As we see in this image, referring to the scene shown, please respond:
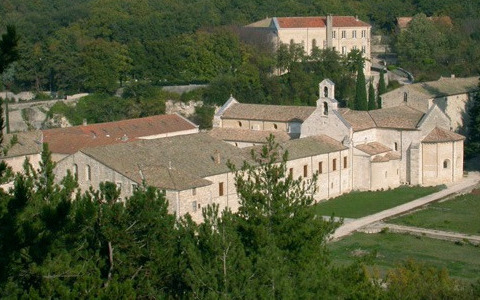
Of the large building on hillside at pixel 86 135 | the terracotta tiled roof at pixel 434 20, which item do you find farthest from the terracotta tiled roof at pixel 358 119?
the terracotta tiled roof at pixel 434 20

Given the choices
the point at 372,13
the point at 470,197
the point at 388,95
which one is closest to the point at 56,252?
the point at 470,197

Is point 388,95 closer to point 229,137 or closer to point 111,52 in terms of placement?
point 229,137

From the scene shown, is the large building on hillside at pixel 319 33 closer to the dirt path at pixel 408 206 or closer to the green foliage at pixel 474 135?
the green foliage at pixel 474 135

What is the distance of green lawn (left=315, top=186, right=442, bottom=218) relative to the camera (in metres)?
41.8

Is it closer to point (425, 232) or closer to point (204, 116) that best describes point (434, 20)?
point (204, 116)

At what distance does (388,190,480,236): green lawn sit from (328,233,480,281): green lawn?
5.66ft

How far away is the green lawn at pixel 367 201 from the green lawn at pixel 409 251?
147 inches

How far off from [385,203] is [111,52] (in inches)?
1073

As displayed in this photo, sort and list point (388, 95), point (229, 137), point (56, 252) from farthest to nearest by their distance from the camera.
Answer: point (388, 95) < point (229, 137) < point (56, 252)

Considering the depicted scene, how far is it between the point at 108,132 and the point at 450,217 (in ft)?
56.2

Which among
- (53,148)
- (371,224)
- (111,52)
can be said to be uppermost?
(111,52)

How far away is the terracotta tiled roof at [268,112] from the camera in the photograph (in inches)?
1960

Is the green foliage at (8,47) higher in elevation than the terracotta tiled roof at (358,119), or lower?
higher

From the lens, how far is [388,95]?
184 feet
